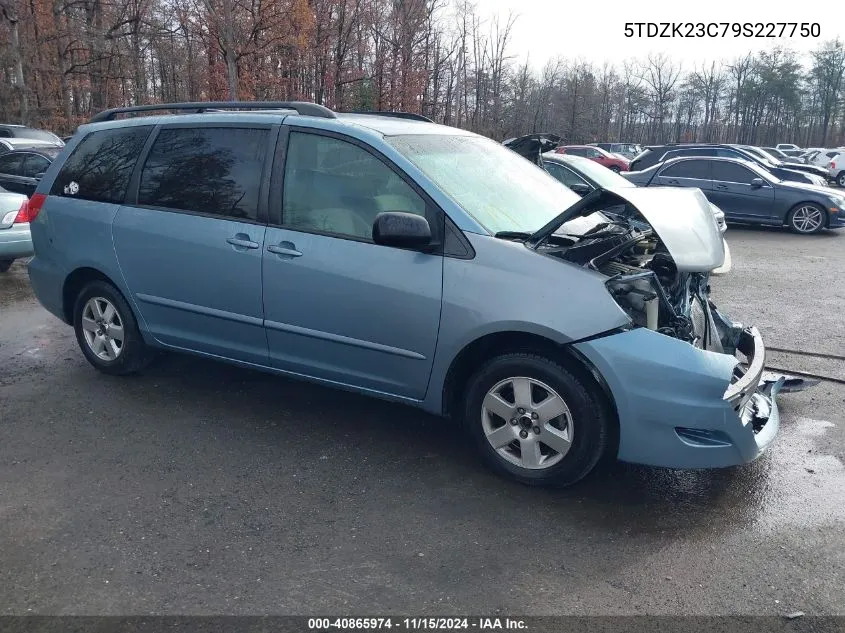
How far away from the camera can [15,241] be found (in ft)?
29.6

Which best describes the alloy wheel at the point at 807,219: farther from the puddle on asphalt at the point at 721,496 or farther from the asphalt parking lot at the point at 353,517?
the puddle on asphalt at the point at 721,496

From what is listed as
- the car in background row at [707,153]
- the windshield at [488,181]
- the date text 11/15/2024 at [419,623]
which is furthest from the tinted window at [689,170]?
the date text 11/15/2024 at [419,623]

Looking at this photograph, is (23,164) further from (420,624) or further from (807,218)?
(807,218)

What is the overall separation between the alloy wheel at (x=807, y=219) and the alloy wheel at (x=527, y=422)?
502 inches

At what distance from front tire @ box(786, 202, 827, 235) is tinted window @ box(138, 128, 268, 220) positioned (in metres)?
12.9

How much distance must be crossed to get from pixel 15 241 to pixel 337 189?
6.71 m

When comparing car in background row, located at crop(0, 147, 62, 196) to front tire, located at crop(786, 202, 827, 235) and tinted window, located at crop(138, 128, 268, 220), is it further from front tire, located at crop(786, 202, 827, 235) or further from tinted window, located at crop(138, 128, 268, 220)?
front tire, located at crop(786, 202, 827, 235)

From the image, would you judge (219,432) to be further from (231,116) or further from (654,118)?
(654,118)

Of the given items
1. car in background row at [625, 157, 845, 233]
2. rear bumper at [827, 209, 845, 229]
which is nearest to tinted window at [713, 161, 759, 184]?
car in background row at [625, 157, 845, 233]

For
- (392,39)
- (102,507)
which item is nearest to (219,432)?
(102,507)

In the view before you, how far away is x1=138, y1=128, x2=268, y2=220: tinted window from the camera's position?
4367 mm

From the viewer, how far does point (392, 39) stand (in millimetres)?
39500

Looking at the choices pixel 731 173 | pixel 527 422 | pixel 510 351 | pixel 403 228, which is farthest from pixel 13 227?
pixel 731 173

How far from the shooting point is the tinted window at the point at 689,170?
14.7 metres
